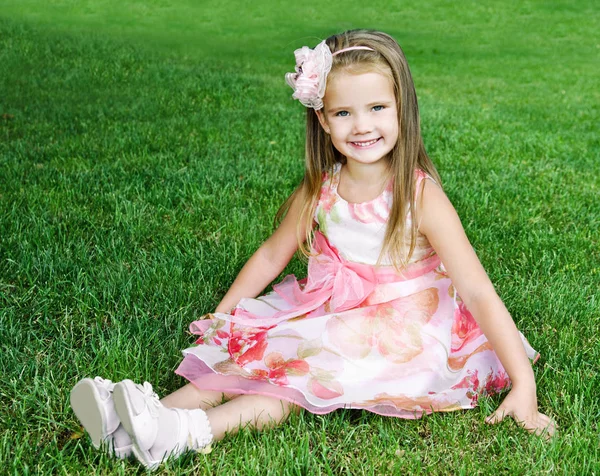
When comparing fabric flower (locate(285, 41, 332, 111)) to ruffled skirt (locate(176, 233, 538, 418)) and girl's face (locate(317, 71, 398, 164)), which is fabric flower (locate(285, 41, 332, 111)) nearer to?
girl's face (locate(317, 71, 398, 164))

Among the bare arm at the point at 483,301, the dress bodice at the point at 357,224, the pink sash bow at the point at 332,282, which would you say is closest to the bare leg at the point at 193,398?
the pink sash bow at the point at 332,282

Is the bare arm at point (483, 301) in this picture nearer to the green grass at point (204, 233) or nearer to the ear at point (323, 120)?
the green grass at point (204, 233)

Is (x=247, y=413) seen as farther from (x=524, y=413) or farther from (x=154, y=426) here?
(x=524, y=413)

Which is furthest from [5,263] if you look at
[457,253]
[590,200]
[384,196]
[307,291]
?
[590,200]

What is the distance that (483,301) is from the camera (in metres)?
2.29

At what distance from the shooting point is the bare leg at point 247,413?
2119 millimetres

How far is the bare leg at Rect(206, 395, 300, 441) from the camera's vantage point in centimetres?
212

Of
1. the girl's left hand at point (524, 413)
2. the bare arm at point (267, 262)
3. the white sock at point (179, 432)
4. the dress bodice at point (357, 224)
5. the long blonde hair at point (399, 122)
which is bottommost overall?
the girl's left hand at point (524, 413)

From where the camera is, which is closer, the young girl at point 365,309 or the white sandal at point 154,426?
the white sandal at point 154,426

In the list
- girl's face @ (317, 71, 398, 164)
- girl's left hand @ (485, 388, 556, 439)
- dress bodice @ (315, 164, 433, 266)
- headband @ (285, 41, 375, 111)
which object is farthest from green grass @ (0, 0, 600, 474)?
headband @ (285, 41, 375, 111)

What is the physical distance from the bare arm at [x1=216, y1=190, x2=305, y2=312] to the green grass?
21cm

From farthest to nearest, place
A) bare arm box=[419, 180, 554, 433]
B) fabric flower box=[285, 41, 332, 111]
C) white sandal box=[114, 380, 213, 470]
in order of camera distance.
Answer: fabric flower box=[285, 41, 332, 111] < bare arm box=[419, 180, 554, 433] < white sandal box=[114, 380, 213, 470]

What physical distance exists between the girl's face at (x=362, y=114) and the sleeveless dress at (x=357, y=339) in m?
0.18

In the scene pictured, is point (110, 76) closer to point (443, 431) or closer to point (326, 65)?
point (326, 65)
